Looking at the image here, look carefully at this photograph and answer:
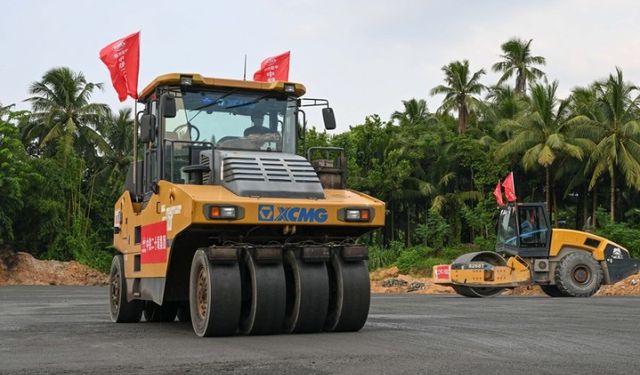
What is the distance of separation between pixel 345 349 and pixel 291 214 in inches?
75.7

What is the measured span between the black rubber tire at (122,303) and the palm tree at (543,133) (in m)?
36.3

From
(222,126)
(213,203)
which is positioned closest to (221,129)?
(222,126)

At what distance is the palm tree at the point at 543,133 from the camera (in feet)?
155

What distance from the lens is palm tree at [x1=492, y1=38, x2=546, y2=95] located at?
59938mm

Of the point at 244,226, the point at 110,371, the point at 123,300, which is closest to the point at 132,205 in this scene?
the point at 123,300

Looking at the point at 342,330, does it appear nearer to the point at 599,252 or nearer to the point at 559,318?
the point at 559,318

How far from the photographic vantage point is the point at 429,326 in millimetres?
11992

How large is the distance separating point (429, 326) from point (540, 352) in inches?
141

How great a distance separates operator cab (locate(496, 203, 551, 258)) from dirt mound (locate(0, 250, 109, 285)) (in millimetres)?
31307

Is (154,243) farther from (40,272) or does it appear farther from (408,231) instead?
(408,231)

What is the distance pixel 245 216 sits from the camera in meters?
9.74

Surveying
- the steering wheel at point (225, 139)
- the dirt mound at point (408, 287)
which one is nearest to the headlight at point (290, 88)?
the steering wheel at point (225, 139)

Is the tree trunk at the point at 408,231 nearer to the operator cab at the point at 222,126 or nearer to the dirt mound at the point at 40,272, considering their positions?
the dirt mound at the point at 40,272

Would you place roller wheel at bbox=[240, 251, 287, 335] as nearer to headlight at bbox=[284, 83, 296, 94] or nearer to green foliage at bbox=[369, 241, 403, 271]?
headlight at bbox=[284, 83, 296, 94]
